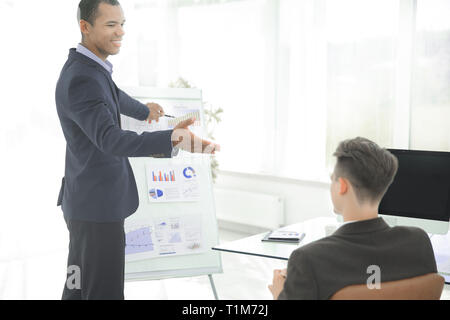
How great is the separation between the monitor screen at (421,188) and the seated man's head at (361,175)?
995 mm

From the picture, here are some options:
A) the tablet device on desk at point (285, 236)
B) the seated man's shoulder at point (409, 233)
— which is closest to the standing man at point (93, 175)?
the tablet device on desk at point (285, 236)

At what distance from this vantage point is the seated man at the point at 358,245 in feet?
4.38

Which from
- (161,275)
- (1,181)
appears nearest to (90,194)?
(161,275)

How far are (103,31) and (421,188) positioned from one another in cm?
153

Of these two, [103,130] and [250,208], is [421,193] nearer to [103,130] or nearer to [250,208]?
[103,130]

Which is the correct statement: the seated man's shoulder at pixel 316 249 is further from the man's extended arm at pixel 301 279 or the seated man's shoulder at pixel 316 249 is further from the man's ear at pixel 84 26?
the man's ear at pixel 84 26

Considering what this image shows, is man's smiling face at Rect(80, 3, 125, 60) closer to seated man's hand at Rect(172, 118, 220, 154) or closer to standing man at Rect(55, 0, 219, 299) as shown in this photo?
standing man at Rect(55, 0, 219, 299)

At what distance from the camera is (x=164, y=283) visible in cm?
387

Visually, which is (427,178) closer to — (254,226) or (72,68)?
(72,68)

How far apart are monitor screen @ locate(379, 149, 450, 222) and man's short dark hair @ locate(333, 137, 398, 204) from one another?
0.99m

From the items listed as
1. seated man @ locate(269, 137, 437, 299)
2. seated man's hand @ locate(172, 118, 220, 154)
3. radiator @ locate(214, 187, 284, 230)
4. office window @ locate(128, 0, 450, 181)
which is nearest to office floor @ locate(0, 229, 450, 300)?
radiator @ locate(214, 187, 284, 230)

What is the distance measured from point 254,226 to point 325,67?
5.76 ft

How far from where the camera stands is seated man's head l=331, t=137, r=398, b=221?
4.75ft

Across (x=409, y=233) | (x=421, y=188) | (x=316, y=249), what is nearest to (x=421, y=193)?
(x=421, y=188)
